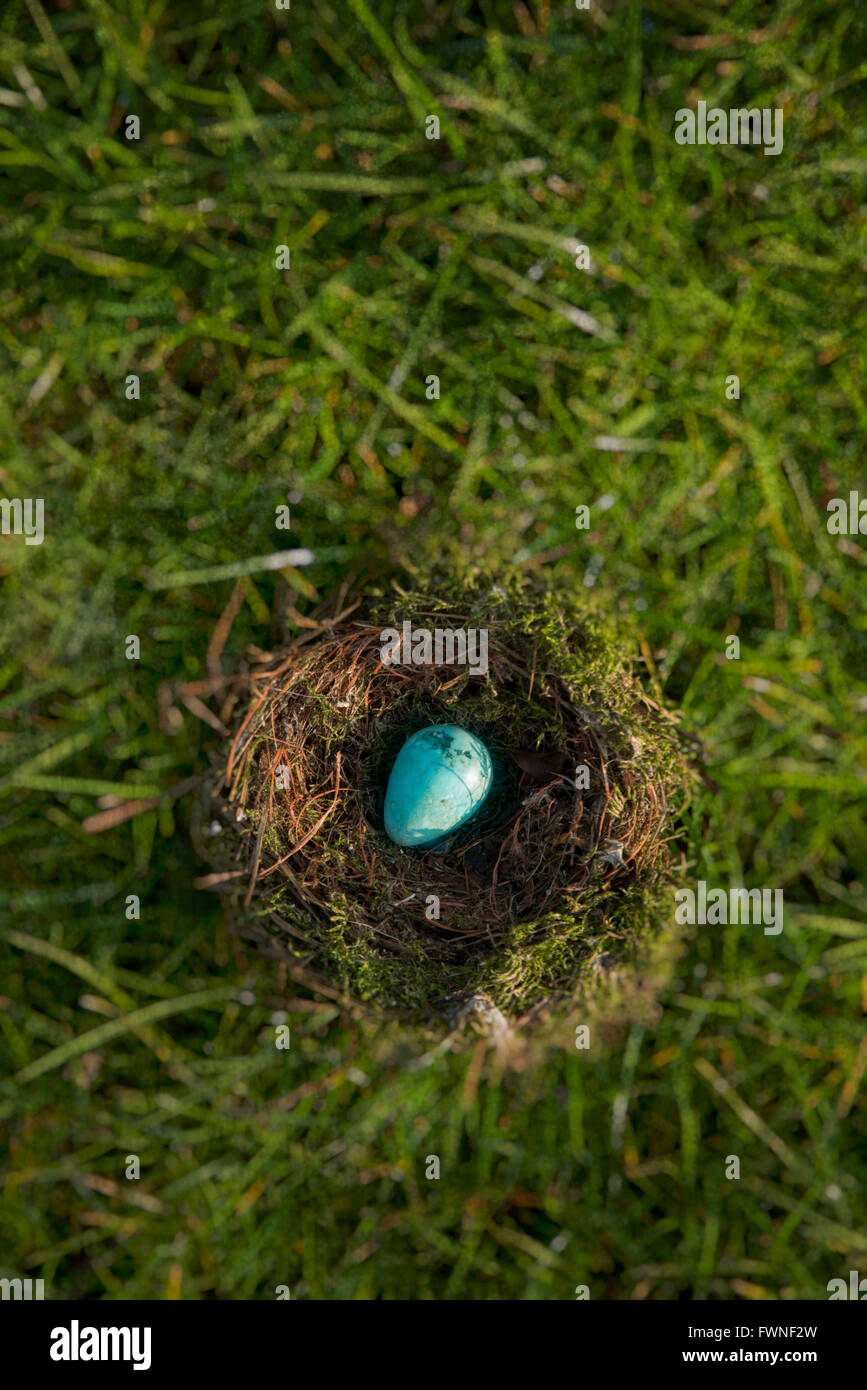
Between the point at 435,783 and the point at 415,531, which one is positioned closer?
the point at 435,783

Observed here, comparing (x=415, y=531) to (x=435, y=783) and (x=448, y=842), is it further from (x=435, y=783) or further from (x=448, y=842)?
(x=448, y=842)

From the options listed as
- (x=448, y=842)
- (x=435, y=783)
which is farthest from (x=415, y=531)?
(x=448, y=842)

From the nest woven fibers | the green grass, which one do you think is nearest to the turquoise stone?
the nest woven fibers

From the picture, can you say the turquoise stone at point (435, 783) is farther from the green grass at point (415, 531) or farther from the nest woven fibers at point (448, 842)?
the green grass at point (415, 531)

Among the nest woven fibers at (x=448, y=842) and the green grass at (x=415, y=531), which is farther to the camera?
the green grass at (x=415, y=531)

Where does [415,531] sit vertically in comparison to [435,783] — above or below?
above

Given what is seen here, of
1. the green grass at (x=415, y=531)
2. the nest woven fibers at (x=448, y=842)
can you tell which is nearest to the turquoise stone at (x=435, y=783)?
the nest woven fibers at (x=448, y=842)

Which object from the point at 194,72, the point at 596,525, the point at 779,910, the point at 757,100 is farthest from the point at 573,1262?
the point at 194,72
